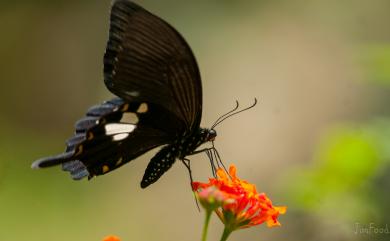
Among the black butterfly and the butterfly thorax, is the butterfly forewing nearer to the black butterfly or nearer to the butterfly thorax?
the black butterfly

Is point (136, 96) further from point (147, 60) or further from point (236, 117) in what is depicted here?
point (236, 117)

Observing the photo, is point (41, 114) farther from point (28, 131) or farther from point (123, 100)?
point (123, 100)

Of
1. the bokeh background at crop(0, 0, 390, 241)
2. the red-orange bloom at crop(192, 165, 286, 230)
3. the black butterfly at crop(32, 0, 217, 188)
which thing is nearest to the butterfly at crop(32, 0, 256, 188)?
the black butterfly at crop(32, 0, 217, 188)

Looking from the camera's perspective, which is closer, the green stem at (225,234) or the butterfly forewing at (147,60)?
the green stem at (225,234)

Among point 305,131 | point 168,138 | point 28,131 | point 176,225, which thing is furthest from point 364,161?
point 28,131

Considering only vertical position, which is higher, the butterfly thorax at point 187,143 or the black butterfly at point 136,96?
the black butterfly at point 136,96

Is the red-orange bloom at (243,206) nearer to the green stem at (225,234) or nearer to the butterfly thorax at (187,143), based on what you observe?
the green stem at (225,234)

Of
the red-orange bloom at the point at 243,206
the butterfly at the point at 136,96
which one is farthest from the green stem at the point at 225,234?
the butterfly at the point at 136,96
